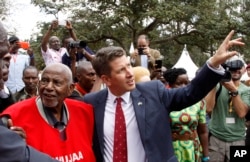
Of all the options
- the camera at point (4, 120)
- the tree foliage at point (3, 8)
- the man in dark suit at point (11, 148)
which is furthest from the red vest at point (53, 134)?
the tree foliage at point (3, 8)

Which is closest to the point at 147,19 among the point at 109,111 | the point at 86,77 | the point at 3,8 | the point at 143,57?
the point at 3,8

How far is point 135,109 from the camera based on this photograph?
304cm

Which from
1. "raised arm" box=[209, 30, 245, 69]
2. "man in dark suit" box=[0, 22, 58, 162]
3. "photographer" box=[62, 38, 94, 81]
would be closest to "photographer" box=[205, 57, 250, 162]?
"photographer" box=[62, 38, 94, 81]

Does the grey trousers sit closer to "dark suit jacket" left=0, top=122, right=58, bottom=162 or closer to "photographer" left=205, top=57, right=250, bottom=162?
"photographer" left=205, top=57, right=250, bottom=162

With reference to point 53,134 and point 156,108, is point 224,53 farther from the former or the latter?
point 53,134

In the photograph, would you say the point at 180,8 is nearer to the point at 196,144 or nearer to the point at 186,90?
the point at 196,144

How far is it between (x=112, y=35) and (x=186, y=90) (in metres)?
20.3

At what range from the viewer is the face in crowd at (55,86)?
9.39 feet

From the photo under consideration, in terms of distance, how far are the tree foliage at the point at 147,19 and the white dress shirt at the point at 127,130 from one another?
17.7 m

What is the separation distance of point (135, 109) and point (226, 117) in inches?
106

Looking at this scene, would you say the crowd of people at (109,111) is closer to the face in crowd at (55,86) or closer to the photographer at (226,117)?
the face in crowd at (55,86)

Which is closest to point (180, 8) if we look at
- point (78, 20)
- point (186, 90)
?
point (78, 20)

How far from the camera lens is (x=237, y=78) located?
214 inches

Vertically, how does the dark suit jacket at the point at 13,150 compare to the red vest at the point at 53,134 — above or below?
above
